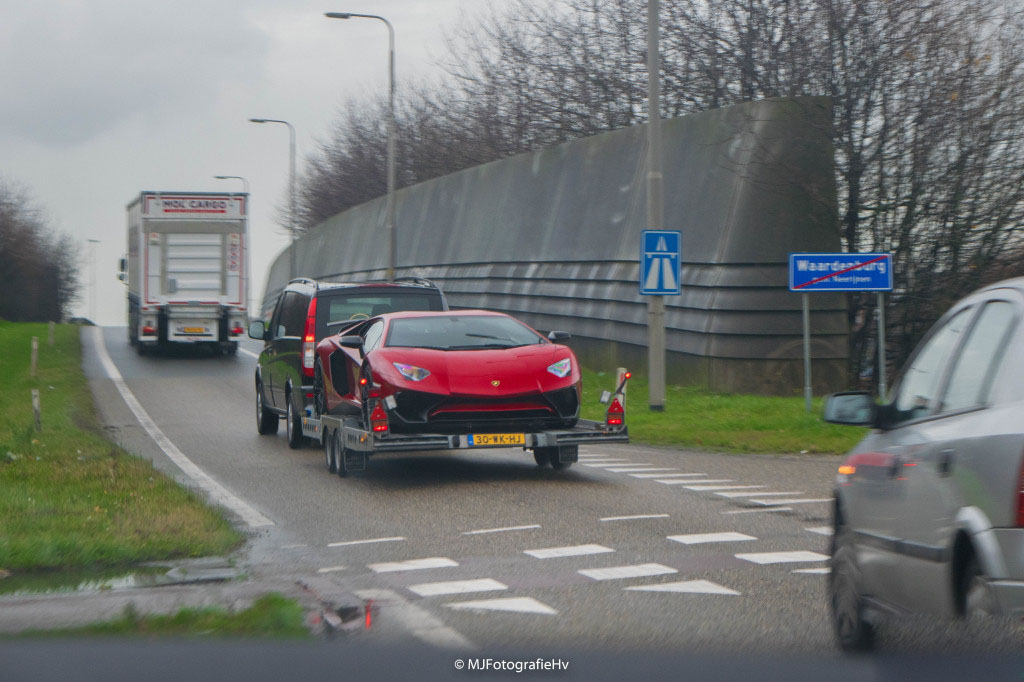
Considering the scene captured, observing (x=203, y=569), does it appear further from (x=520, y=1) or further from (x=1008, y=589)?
(x=520, y=1)

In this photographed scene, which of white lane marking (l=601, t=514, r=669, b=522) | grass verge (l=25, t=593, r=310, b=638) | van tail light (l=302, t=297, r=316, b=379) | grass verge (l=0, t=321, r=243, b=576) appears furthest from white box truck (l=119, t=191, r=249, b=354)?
grass verge (l=25, t=593, r=310, b=638)

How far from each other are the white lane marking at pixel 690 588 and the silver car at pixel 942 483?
1.34 meters

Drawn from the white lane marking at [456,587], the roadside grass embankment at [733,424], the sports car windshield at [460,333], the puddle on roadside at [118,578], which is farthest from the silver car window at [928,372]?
the roadside grass embankment at [733,424]

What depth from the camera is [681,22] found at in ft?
100

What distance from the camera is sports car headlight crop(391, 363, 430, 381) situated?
12.7 m

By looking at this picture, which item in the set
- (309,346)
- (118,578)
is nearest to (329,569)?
(118,578)

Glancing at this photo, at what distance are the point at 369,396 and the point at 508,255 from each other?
22371mm

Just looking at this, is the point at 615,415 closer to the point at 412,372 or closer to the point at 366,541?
the point at 412,372

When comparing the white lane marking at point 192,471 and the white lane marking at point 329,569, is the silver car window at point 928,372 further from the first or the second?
the white lane marking at point 192,471

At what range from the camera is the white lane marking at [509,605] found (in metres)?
7.00

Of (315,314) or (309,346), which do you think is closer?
(309,346)

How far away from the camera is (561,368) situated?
1313 cm

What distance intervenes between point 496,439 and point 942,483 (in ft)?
26.4

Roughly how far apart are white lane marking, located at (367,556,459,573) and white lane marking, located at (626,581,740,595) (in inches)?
55.4
